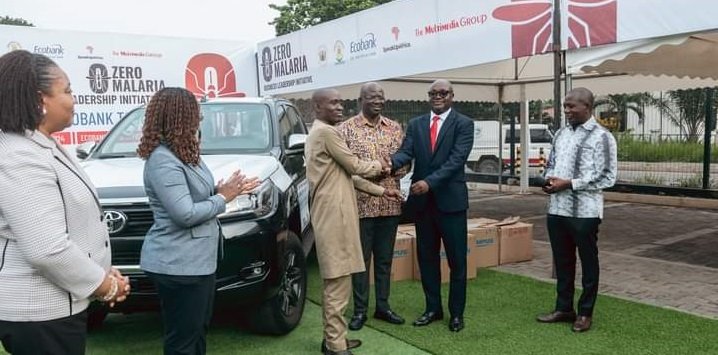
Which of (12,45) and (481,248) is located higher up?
(12,45)

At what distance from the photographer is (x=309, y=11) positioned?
28703mm

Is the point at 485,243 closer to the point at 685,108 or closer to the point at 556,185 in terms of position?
the point at 556,185

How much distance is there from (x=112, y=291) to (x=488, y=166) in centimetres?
1601

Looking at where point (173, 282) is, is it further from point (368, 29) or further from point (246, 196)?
point (368, 29)

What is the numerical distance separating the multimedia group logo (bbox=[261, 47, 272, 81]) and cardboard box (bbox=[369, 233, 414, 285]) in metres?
5.98

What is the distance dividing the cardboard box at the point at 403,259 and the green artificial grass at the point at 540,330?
1.48 feet

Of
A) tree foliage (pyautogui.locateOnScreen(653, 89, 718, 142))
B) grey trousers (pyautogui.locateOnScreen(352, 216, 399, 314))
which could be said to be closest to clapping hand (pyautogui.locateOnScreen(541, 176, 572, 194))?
grey trousers (pyautogui.locateOnScreen(352, 216, 399, 314))

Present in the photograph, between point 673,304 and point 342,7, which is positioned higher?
point 342,7

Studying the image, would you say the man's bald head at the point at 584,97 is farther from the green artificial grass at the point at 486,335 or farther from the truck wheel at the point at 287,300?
the truck wheel at the point at 287,300

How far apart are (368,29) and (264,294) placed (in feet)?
17.4

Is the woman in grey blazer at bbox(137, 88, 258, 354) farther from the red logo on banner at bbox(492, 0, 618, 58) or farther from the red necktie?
the red logo on banner at bbox(492, 0, 618, 58)

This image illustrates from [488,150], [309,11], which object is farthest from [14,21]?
[488,150]

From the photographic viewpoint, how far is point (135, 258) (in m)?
3.77

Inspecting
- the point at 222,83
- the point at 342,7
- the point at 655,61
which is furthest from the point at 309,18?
the point at 655,61
